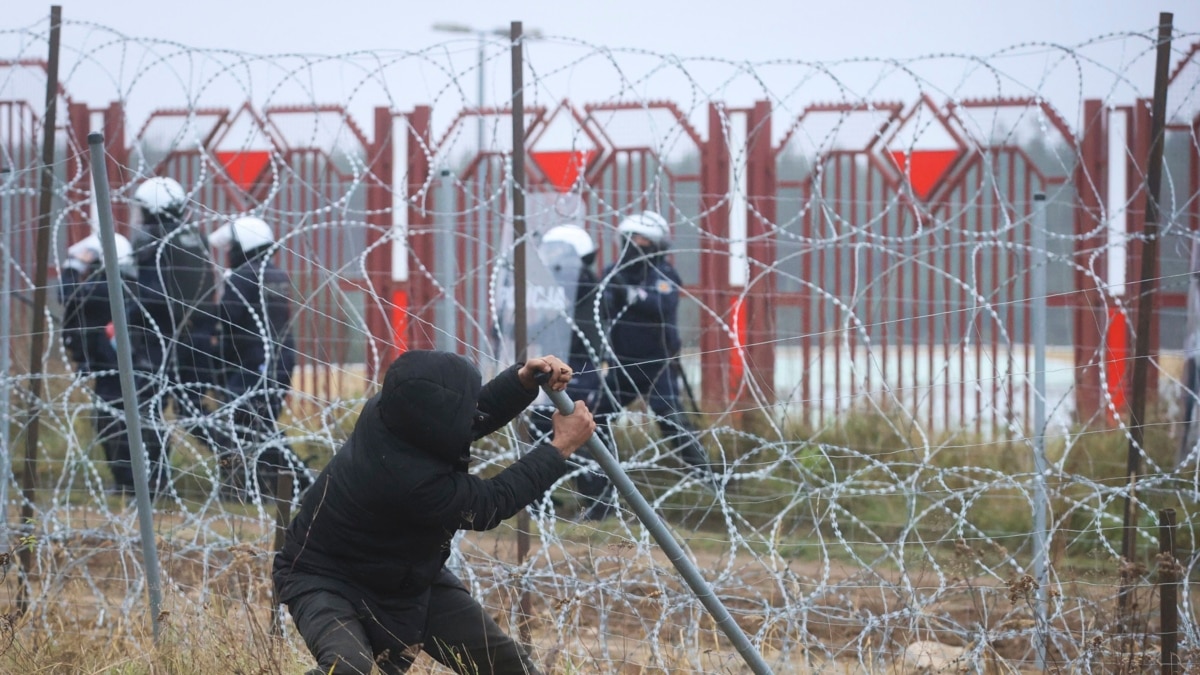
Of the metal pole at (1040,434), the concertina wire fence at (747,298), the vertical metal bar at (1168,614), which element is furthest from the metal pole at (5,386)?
the vertical metal bar at (1168,614)

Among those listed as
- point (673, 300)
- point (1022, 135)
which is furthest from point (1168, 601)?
point (1022, 135)

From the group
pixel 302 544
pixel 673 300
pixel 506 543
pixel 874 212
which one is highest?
pixel 874 212

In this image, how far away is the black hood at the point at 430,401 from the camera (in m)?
3.07

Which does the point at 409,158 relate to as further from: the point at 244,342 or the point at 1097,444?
the point at 1097,444

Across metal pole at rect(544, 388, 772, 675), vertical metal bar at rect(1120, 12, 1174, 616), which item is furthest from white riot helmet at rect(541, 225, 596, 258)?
metal pole at rect(544, 388, 772, 675)

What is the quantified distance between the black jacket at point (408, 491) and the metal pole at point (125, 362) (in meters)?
0.87

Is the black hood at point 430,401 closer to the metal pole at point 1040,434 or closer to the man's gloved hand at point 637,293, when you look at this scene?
the metal pole at point 1040,434

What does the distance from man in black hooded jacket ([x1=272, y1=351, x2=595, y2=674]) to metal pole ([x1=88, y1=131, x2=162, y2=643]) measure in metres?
0.87

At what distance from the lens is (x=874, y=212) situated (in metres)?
8.80

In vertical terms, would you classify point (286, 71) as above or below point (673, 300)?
above

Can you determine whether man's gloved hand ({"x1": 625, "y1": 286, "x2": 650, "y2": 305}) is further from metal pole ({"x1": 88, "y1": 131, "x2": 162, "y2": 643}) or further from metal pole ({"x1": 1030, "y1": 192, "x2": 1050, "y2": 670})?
metal pole ({"x1": 88, "y1": 131, "x2": 162, "y2": 643})

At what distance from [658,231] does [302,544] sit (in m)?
4.57

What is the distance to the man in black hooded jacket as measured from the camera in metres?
3.10

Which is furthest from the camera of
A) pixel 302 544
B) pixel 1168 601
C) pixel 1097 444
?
pixel 1097 444
